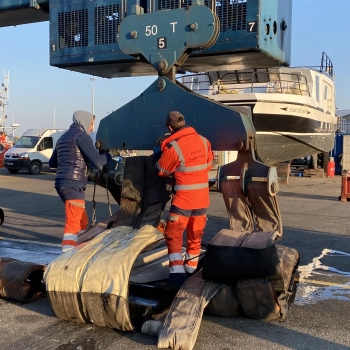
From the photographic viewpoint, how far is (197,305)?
4.14 meters

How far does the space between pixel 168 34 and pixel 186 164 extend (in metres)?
1.50

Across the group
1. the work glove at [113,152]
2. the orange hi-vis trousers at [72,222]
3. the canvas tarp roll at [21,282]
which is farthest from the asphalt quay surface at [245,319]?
the work glove at [113,152]

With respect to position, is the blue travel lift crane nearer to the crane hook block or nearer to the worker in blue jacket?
the crane hook block

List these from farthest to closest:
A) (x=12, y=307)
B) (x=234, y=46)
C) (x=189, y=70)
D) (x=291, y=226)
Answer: (x=291, y=226)
(x=189, y=70)
(x=234, y=46)
(x=12, y=307)

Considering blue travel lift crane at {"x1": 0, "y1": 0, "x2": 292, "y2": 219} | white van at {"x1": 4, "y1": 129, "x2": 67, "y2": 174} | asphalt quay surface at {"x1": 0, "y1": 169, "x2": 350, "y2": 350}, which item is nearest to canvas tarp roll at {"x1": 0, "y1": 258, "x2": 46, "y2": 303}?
asphalt quay surface at {"x1": 0, "y1": 169, "x2": 350, "y2": 350}

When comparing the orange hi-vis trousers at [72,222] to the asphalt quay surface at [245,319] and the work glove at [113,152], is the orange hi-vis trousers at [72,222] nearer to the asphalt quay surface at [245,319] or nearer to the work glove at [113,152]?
the work glove at [113,152]

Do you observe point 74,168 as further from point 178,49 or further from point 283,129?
point 283,129

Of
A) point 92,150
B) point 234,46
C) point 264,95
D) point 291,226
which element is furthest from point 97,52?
point 264,95

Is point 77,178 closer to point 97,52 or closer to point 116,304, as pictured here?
point 97,52

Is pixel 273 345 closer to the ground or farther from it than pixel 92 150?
→ closer to the ground

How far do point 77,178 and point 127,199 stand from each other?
2.47ft

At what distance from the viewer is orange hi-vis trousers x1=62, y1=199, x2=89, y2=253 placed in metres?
6.05

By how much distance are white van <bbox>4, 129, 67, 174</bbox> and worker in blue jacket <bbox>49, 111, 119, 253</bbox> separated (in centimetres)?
1963

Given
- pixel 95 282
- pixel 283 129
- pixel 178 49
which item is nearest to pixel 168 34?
pixel 178 49
